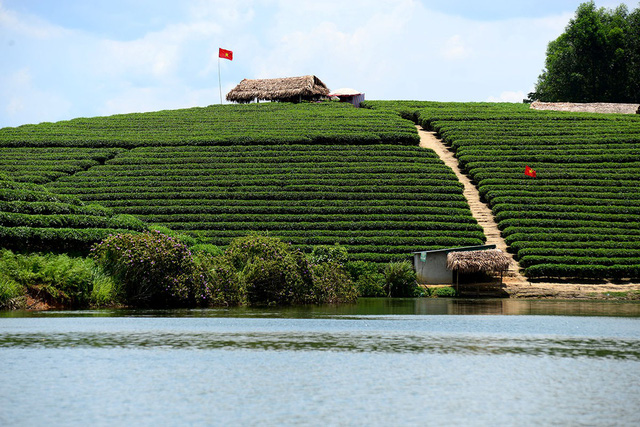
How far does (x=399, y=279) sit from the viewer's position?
35.0m

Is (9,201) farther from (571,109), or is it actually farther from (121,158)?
(571,109)

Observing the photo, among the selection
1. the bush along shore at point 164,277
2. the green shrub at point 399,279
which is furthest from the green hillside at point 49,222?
the green shrub at point 399,279

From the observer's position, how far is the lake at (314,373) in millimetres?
9133

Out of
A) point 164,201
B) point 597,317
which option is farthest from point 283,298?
point 164,201

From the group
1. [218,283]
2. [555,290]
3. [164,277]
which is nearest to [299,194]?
[555,290]

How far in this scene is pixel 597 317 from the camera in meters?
22.4

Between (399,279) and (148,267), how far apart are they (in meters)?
13.8

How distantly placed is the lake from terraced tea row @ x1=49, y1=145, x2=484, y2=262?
21.0 meters

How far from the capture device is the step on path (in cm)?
3716

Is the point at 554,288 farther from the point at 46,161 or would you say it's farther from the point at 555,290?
the point at 46,161

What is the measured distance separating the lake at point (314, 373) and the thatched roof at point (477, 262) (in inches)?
582

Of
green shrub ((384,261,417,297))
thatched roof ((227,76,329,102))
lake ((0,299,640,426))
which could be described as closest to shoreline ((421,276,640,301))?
green shrub ((384,261,417,297))

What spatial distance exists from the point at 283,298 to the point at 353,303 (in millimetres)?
3329

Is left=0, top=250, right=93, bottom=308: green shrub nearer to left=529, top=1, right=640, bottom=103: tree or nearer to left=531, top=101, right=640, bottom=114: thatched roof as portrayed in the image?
left=531, top=101, right=640, bottom=114: thatched roof
